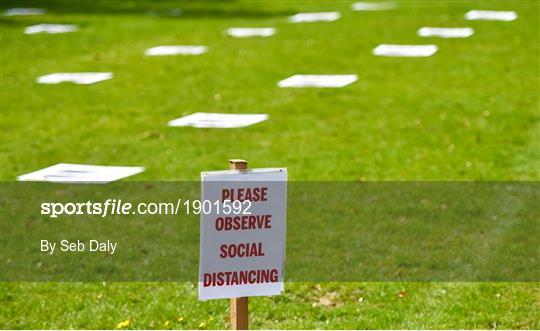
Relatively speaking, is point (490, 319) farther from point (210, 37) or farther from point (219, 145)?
point (210, 37)

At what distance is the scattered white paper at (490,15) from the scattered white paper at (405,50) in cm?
338

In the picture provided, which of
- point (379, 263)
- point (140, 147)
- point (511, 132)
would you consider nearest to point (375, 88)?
point (511, 132)

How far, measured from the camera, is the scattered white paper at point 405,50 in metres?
18.9

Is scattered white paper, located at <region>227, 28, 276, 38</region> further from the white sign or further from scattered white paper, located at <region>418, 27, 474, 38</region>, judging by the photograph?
the white sign

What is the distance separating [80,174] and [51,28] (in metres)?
11.2

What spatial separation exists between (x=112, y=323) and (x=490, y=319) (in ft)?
8.72

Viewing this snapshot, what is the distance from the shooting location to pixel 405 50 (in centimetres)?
1927

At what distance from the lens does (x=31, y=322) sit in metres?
7.86

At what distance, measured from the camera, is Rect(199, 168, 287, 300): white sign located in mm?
5570

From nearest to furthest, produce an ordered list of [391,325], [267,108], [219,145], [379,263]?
[391,325] < [379,263] < [219,145] < [267,108]

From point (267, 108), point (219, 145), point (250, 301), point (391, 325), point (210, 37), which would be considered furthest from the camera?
point (210, 37)
